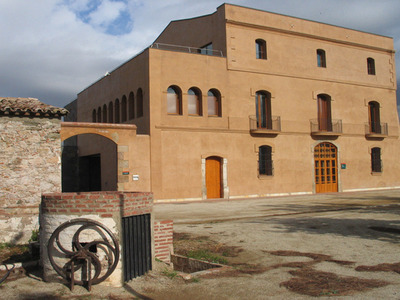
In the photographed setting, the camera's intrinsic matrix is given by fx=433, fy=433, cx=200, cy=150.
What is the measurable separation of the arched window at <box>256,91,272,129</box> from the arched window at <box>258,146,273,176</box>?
1354 mm

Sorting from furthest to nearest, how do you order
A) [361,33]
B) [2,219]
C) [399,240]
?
[361,33] < [2,219] < [399,240]

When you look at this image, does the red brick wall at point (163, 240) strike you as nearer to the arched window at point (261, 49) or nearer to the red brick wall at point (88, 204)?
the red brick wall at point (88, 204)

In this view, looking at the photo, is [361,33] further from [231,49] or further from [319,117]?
[231,49]

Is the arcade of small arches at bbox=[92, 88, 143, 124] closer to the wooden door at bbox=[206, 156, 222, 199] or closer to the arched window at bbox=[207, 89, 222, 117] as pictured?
the arched window at bbox=[207, 89, 222, 117]

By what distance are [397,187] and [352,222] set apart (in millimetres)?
19339

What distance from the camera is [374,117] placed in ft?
97.5

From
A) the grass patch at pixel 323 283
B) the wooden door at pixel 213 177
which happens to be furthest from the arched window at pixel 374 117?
the grass patch at pixel 323 283

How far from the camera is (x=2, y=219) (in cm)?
1067

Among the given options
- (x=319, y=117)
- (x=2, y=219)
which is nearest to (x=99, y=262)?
(x=2, y=219)

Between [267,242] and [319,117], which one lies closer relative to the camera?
[267,242]

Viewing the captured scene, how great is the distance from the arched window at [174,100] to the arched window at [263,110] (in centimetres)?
495

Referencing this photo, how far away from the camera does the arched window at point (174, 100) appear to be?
22125mm

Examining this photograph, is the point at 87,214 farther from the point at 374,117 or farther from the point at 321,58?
the point at 374,117

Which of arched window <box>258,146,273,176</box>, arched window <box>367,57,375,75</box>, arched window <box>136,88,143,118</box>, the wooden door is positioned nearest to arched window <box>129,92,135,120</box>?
arched window <box>136,88,143,118</box>
